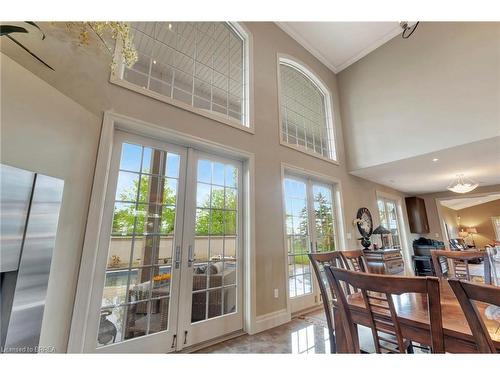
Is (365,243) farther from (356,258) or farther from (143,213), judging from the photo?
(143,213)

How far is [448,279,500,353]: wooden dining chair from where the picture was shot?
640mm

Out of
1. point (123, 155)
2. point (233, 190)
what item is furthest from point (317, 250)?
point (123, 155)

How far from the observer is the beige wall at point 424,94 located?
10.3ft

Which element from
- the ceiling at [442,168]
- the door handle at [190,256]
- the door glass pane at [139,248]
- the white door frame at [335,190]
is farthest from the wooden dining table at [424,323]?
the ceiling at [442,168]

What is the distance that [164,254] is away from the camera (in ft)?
7.27

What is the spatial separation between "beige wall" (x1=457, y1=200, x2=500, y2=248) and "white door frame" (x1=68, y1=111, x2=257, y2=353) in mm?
13688

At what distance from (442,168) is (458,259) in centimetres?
322

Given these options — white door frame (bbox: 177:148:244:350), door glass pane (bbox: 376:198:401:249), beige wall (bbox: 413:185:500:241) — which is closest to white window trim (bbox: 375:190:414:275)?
door glass pane (bbox: 376:198:401:249)

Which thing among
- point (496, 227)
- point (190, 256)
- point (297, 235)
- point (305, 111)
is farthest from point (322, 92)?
point (496, 227)

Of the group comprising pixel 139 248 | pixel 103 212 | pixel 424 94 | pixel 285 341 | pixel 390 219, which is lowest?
pixel 285 341

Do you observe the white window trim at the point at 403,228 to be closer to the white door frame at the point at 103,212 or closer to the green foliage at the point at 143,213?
the white door frame at the point at 103,212

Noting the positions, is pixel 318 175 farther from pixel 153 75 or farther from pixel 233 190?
pixel 153 75

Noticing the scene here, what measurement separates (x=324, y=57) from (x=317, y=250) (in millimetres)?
4297

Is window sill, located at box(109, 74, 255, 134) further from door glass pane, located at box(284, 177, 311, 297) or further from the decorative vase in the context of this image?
the decorative vase
